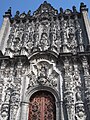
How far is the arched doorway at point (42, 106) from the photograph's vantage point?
8.77 m

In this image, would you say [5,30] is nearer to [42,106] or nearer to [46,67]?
[46,67]

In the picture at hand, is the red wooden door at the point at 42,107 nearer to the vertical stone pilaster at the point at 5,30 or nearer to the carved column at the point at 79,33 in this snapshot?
the carved column at the point at 79,33

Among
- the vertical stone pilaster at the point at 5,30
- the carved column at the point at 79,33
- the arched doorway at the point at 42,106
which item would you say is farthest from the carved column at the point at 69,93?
the vertical stone pilaster at the point at 5,30

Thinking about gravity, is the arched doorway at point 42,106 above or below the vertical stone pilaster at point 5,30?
below

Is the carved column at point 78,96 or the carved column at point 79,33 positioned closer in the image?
the carved column at point 78,96

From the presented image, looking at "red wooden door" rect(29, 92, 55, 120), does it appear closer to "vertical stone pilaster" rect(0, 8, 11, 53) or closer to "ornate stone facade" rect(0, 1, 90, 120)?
"ornate stone facade" rect(0, 1, 90, 120)

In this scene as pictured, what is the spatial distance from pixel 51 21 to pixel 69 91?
19.3 feet

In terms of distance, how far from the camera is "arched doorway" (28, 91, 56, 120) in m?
8.77

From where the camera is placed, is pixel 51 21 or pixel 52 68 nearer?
pixel 52 68

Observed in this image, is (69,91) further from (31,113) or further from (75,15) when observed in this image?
(75,15)

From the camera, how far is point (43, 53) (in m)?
10.9

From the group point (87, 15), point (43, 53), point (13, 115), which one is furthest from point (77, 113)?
point (87, 15)

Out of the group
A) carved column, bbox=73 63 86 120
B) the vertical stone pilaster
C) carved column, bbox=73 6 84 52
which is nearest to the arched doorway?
carved column, bbox=73 63 86 120

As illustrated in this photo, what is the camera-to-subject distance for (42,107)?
9.06 m
